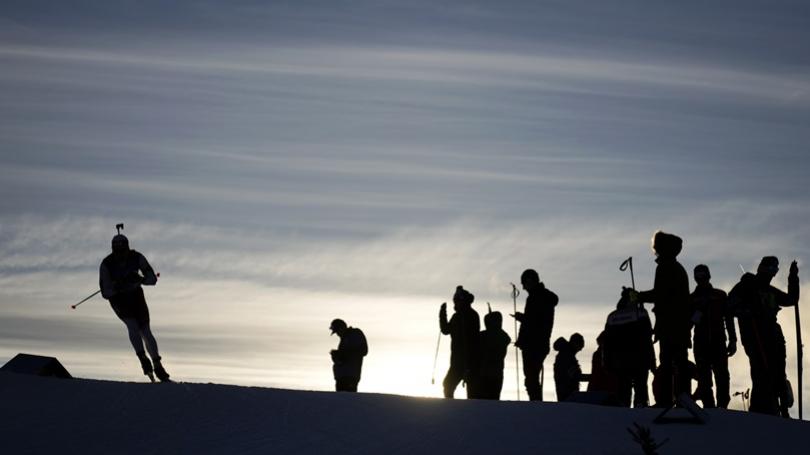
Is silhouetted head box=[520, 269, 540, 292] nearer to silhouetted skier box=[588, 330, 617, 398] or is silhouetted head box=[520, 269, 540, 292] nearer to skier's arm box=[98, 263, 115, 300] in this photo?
silhouetted skier box=[588, 330, 617, 398]

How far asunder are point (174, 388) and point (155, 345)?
86.8 inches

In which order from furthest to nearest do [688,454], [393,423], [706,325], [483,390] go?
[483,390] < [706,325] < [393,423] < [688,454]

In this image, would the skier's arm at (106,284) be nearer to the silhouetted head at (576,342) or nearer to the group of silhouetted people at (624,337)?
the group of silhouetted people at (624,337)

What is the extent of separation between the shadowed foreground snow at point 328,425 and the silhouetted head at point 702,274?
3.23m

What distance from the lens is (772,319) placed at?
45.4 feet

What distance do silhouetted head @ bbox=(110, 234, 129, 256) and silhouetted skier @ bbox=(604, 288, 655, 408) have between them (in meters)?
5.27

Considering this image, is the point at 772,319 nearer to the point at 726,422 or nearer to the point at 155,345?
the point at 726,422

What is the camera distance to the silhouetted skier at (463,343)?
15.9 metres

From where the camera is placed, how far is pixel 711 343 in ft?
46.9

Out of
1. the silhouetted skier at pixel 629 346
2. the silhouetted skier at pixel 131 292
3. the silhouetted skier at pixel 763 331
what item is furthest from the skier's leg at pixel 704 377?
the silhouetted skier at pixel 131 292

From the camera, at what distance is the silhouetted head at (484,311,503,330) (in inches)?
623

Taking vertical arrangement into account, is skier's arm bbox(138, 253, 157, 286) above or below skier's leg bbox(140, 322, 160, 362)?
above

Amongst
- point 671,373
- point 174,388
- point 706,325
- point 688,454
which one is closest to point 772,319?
point 706,325

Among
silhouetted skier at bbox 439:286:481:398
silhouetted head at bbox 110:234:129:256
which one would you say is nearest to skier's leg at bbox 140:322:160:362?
silhouetted head at bbox 110:234:129:256
